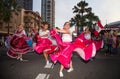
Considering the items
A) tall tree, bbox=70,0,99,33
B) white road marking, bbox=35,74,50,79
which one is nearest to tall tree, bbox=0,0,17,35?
tall tree, bbox=70,0,99,33

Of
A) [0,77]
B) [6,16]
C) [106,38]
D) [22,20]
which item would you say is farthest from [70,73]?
[22,20]

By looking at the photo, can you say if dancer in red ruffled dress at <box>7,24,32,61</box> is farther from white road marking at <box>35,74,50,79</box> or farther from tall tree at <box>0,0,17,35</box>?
tall tree at <box>0,0,17,35</box>

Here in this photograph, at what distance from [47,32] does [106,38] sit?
400 inches

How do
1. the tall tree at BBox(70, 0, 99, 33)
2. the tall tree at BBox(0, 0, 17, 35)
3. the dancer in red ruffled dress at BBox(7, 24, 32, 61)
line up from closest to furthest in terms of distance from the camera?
the dancer in red ruffled dress at BBox(7, 24, 32, 61) → the tall tree at BBox(0, 0, 17, 35) → the tall tree at BBox(70, 0, 99, 33)

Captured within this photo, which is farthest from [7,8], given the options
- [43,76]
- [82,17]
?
[43,76]

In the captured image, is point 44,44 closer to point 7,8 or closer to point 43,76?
point 43,76

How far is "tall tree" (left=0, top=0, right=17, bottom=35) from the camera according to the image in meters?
61.5

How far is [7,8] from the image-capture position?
64.5 metres

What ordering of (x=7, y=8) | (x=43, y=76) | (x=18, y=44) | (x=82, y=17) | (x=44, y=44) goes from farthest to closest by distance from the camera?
(x=82, y=17) < (x=7, y=8) < (x=18, y=44) < (x=44, y=44) < (x=43, y=76)

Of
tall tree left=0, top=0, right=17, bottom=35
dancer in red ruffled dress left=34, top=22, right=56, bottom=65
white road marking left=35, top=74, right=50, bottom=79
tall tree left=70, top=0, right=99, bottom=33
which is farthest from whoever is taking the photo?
tall tree left=70, top=0, right=99, bottom=33

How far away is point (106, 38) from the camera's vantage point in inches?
909

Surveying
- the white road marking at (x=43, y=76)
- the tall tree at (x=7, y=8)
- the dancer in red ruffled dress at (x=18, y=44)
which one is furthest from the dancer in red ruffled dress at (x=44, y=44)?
the tall tree at (x=7, y=8)

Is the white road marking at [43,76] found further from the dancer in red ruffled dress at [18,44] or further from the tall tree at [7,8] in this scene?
the tall tree at [7,8]

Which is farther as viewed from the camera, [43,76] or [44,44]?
[44,44]
